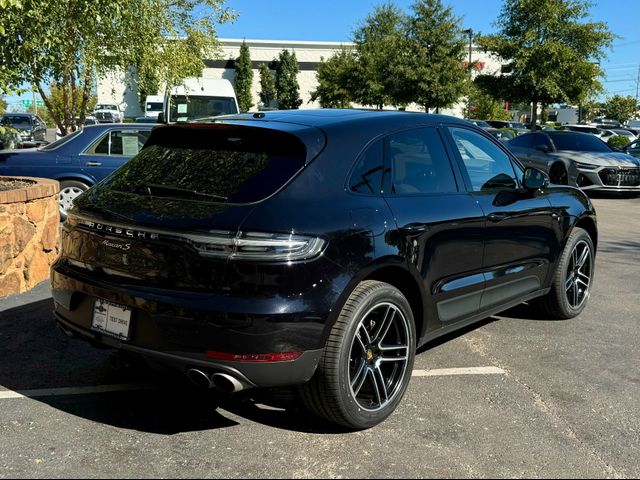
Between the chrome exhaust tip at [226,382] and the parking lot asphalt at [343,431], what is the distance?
14.6 inches

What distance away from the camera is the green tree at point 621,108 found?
77562 mm

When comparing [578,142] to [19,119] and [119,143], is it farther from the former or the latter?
[19,119]

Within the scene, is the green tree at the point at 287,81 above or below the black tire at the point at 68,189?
above

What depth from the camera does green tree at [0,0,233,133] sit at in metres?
7.91

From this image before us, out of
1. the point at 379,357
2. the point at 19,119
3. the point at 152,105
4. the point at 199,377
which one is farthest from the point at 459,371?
the point at 19,119

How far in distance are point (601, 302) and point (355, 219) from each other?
12.5ft

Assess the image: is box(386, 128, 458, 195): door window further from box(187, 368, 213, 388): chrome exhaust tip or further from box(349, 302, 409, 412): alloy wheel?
box(187, 368, 213, 388): chrome exhaust tip

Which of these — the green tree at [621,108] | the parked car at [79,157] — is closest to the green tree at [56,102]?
the parked car at [79,157]

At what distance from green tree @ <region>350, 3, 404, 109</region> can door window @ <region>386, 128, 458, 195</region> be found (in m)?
29.8

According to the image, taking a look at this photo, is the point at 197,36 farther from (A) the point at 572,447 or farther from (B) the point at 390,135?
(A) the point at 572,447

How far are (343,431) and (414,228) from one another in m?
1.17

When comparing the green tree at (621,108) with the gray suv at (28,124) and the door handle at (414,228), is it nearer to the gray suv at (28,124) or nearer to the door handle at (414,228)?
the gray suv at (28,124)

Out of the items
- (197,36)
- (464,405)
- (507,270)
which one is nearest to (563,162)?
(197,36)

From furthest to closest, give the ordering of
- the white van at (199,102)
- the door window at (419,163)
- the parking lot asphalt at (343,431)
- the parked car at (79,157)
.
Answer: the white van at (199,102)
the parked car at (79,157)
the door window at (419,163)
the parking lot asphalt at (343,431)
